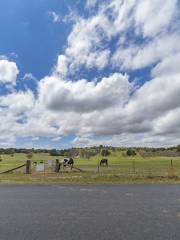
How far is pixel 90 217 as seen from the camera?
9672mm

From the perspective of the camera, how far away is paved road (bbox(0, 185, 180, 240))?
25.1 ft

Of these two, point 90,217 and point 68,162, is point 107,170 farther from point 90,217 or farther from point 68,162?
point 90,217

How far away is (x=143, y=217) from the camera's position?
31.6ft

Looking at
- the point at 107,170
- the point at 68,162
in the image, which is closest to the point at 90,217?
the point at 107,170

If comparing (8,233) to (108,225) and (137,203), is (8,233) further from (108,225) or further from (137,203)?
(137,203)

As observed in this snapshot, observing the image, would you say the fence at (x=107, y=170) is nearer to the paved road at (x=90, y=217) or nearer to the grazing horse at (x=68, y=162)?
the grazing horse at (x=68, y=162)

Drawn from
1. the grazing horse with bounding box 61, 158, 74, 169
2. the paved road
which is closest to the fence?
the grazing horse with bounding box 61, 158, 74, 169

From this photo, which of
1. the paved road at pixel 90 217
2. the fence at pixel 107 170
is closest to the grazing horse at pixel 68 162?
the fence at pixel 107 170

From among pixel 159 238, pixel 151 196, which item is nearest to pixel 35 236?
pixel 159 238

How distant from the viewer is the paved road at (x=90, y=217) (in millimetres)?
7637

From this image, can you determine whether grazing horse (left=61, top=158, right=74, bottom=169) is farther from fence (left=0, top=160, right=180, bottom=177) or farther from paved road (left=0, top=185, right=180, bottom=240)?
paved road (left=0, top=185, right=180, bottom=240)

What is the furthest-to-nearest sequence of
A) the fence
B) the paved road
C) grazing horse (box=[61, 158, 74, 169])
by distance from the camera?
1. grazing horse (box=[61, 158, 74, 169])
2. the fence
3. the paved road

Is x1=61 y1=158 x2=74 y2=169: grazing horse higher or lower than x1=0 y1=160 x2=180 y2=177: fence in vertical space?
higher

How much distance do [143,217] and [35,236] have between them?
12.4 feet
